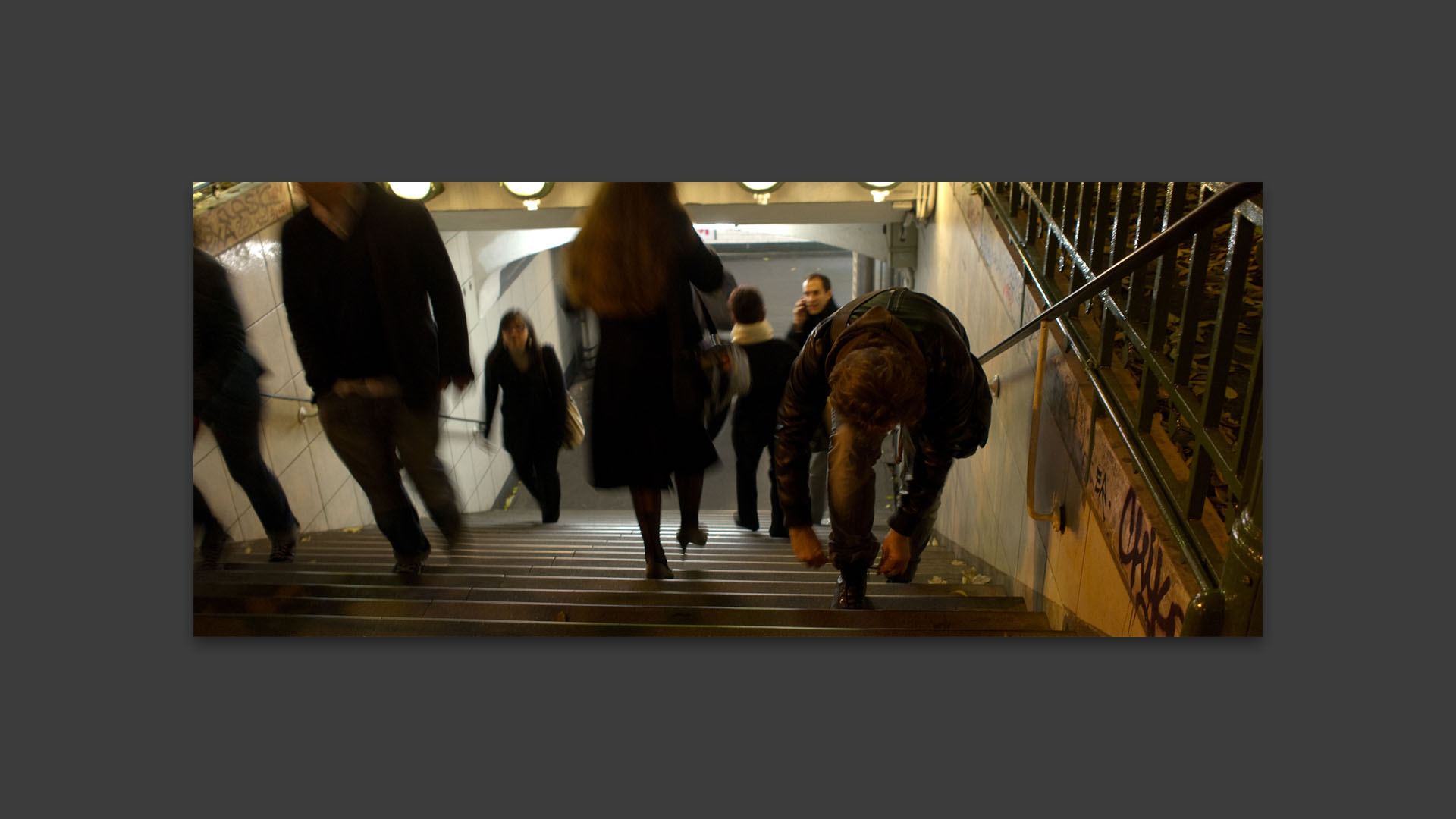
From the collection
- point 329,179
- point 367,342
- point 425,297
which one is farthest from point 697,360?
point 329,179

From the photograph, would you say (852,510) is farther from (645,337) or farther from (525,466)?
(525,466)

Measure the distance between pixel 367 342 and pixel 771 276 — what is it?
0.97 m

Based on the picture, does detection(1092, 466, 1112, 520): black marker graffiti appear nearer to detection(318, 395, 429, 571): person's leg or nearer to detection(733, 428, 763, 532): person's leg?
detection(733, 428, 763, 532): person's leg

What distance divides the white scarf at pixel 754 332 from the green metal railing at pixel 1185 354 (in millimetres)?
710

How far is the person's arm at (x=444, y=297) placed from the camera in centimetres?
204

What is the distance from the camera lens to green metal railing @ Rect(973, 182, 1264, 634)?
168 centimetres

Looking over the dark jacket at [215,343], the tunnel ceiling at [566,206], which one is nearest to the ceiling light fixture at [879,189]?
the tunnel ceiling at [566,206]

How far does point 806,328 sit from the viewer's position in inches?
81.9

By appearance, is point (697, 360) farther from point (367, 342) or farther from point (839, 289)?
point (367, 342)

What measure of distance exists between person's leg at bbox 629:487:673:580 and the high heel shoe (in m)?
0.05

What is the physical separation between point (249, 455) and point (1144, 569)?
6.72 ft

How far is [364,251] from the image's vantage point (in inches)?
81.0

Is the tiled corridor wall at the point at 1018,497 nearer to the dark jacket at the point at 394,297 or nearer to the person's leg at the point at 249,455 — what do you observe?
the dark jacket at the point at 394,297

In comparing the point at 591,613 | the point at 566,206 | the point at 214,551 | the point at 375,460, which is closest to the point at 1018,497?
the point at 591,613
